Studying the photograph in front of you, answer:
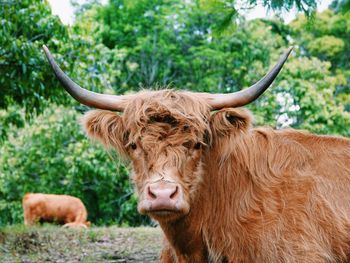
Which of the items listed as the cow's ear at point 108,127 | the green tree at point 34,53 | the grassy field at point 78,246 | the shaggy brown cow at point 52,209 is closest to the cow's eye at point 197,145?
the cow's ear at point 108,127

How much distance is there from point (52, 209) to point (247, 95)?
13.5 meters

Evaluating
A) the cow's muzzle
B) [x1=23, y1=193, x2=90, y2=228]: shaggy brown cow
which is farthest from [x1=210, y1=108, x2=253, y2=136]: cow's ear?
[x1=23, y1=193, x2=90, y2=228]: shaggy brown cow

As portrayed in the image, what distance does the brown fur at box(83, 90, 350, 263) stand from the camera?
4.21m

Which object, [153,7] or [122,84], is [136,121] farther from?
[153,7]

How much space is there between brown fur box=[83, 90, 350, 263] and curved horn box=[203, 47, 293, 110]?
70 millimetres

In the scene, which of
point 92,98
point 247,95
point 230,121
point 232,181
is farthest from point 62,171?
point 247,95

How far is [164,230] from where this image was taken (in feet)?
15.0

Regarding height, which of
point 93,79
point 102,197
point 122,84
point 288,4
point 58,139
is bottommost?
point 102,197

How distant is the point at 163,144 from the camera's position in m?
4.11

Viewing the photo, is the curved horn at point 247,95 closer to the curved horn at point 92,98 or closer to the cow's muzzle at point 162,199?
the curved horn at point 92,98

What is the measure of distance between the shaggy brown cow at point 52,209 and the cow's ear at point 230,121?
12709mm

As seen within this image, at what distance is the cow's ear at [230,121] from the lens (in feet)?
14.4

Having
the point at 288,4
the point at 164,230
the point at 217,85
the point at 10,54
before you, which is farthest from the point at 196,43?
the point at 164,230

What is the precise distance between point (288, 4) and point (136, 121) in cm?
228
